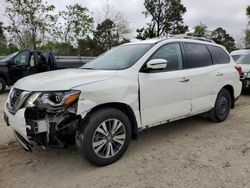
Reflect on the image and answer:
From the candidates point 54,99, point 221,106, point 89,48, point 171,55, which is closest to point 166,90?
point 171,55

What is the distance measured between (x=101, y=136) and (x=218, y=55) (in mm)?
3229

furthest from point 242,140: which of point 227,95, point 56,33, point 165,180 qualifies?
point 56,33

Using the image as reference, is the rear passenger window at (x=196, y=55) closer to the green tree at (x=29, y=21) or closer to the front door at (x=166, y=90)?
the front door at (x=166, y=90)

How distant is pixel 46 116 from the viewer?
2.78 metres

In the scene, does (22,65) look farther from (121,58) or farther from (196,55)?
(196,55)

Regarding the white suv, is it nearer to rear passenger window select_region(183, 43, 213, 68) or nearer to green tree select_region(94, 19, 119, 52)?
rear passenger window select_region(183, 43, 213, 68)

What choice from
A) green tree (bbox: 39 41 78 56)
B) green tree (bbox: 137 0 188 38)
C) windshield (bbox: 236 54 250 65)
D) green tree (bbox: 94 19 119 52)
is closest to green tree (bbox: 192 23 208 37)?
green tree (bbox: 137 0 188 38)

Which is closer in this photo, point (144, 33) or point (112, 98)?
point (112, 98)

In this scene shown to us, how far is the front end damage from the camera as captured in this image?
2.72m

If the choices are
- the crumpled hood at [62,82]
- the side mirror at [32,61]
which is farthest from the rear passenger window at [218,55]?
the side mirror at [32,61]

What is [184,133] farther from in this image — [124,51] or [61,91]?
[61,91]

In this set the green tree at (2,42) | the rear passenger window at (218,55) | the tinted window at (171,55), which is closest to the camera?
the tinted window at (171,55)

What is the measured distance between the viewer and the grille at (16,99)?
2.84 m

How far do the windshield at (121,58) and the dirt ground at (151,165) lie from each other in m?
1.32
